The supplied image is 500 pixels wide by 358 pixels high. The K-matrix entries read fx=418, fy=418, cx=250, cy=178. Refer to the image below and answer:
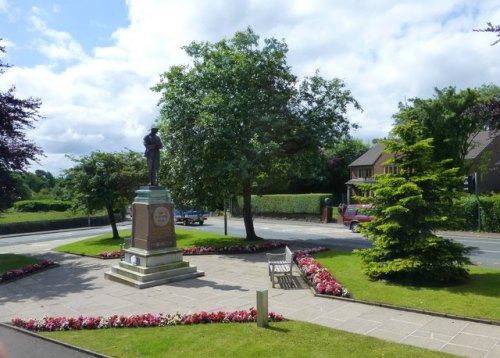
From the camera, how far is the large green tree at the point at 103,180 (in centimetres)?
2738

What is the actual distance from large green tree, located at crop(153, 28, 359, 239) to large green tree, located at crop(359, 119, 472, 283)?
24.8 feet

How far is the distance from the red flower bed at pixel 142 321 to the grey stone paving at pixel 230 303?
904 millimetres

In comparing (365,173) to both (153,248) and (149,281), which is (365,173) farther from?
(149,281)

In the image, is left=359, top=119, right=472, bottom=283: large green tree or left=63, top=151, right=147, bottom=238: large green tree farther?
left=63, top=151, right=147, bottom=238: large green tree

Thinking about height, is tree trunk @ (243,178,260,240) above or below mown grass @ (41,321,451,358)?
above

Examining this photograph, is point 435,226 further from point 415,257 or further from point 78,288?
point 78,288

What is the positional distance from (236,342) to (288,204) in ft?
129

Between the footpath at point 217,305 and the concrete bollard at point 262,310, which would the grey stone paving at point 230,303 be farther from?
the concrete bollard at point 262,310

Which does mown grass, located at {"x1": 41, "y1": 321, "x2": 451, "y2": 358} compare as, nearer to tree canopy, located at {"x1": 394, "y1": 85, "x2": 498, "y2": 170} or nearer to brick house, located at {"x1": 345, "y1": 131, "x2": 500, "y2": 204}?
tree canopy, located at {"x1": 394, "y1": 85, "x2": 498, "y2": 170}

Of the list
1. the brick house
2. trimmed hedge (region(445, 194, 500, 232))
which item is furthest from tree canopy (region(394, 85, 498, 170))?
the brick house

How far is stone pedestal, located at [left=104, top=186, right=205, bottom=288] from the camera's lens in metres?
14.0

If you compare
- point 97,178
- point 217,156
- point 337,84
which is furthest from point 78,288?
point 337,84

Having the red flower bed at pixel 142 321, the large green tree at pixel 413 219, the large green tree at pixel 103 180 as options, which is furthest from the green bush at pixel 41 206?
the large green tree at pixel 413 219

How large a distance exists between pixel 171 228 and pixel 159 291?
2752 millimetres
